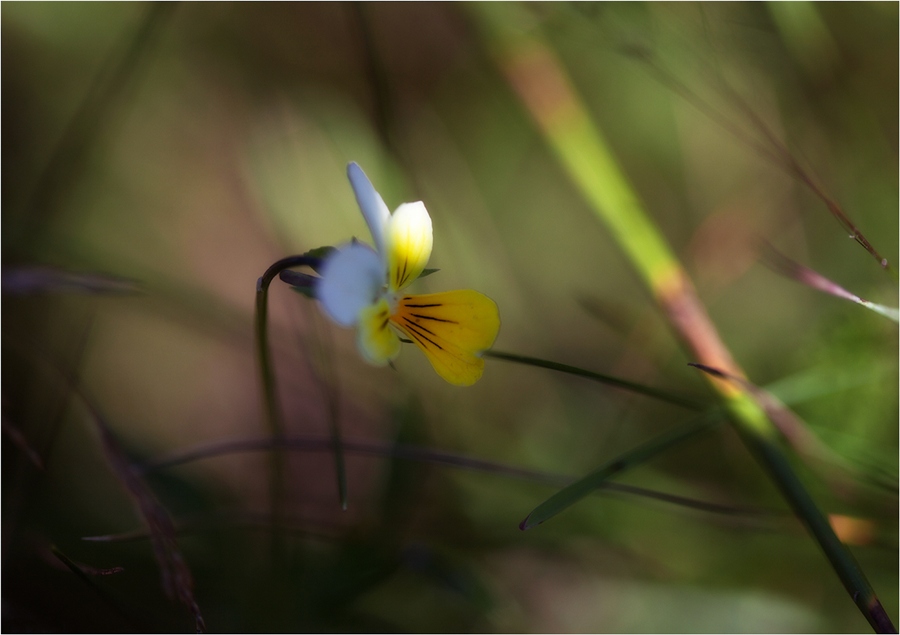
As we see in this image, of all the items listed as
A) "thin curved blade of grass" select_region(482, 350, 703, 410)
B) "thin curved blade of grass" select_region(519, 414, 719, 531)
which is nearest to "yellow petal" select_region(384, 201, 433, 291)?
"thin curved blade of grass" select_region(482, 350, 703, 410)

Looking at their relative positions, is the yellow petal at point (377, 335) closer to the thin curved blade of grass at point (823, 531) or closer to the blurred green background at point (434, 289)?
the thin curved blade of grass at point (823, 531)

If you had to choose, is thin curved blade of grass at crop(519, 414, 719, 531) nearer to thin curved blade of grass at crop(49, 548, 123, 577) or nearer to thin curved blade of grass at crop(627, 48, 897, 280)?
thin curved blade of grass at crop(627, 48, 897, 280)

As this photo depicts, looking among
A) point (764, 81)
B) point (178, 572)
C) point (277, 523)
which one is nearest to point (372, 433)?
point (277, 523)

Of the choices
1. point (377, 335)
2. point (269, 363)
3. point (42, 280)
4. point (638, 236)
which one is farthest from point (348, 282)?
point (638, 236)

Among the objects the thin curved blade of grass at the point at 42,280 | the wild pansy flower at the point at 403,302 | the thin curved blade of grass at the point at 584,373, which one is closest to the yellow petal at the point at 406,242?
the wild pansy flower at the point at 403,302

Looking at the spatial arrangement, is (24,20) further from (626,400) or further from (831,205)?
(831,205)

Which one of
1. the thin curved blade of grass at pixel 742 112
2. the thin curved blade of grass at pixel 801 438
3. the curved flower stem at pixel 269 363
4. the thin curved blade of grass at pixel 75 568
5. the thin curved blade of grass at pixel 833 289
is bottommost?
the thin curved blade of grass at pixel 75 568
